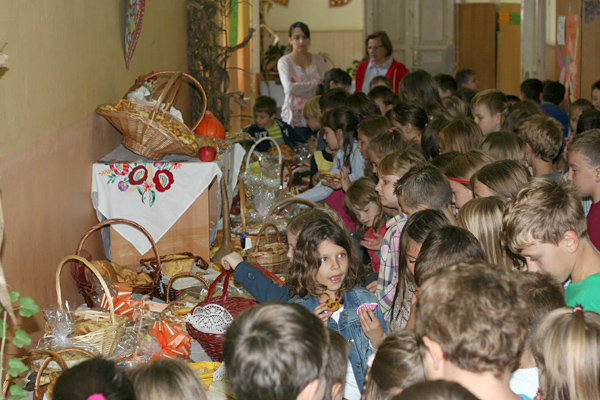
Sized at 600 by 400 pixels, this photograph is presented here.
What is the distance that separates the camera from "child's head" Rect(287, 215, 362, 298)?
233 centimetres

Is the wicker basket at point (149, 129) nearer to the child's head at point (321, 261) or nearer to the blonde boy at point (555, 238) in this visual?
the child's head at point (321, 261)

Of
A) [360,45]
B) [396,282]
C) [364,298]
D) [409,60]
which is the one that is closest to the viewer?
[364,298]

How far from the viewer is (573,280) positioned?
2.07 meters

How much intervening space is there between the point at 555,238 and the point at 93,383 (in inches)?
54.9

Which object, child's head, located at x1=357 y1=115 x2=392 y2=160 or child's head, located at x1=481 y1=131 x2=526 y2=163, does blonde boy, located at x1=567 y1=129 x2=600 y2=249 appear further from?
child's head, located at x1=357 y1=115 x2=392 y2=160

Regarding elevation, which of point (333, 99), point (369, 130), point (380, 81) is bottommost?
point (369, 130)

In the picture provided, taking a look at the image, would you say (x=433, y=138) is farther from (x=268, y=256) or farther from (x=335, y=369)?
(x=335, y=369)

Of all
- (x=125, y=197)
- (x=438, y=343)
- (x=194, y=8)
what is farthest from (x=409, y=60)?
(x=438, y=343)

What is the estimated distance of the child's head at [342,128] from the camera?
469 centimetres

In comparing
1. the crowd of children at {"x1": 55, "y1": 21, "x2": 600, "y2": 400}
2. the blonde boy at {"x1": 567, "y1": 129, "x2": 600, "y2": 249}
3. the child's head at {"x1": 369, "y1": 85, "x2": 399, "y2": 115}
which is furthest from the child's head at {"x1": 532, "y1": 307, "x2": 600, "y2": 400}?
the child's head at {"x1": 369, "y1": 85, "x2": 399, "y2": 115}

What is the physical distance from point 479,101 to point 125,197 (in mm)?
2593

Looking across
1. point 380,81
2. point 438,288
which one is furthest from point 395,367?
point 380,81

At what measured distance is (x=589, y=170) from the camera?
2873 millimetres

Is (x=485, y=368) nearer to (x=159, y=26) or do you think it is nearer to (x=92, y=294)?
(x=92, y=294)
